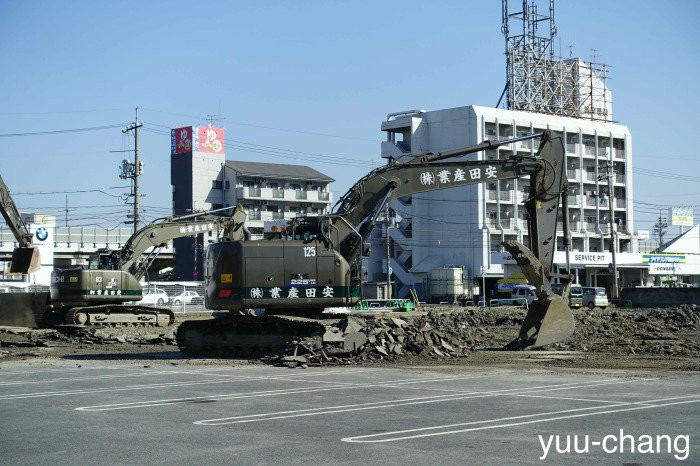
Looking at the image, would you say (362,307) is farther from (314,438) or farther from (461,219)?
(314,438)

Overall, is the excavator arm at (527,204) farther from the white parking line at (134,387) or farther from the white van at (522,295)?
the white van at (522,295)

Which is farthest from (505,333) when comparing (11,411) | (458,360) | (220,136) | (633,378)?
(220,136)

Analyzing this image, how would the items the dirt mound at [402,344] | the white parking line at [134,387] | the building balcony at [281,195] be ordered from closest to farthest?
the white parking line at [134,387] → the dirt mound at [402,344] → the building balcony at [281,195]

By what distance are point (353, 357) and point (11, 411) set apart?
9.47 m

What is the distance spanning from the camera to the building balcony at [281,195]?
311 ft

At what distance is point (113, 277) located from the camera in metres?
34.3

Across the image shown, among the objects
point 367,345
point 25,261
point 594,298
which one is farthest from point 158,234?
point 594,298

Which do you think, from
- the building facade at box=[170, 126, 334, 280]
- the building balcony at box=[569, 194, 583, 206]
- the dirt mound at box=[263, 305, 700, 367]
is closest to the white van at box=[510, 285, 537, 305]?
the building balcony at box=[569, 194, 583, 206]

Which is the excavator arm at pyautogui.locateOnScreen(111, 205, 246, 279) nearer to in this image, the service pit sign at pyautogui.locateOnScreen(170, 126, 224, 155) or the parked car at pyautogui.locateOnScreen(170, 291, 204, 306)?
the parked car at pyautogui.locateOnScreen(170, 291, 204, 306)

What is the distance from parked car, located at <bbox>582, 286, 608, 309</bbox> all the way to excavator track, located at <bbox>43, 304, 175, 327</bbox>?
31315 millimetres

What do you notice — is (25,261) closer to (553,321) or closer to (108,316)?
(108,316)

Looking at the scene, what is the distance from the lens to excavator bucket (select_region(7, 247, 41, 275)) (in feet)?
90.1

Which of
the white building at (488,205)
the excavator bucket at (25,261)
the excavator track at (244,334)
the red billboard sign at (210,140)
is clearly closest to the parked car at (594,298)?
the white building at (488,205)

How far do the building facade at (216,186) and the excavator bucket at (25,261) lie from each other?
65400 mm
